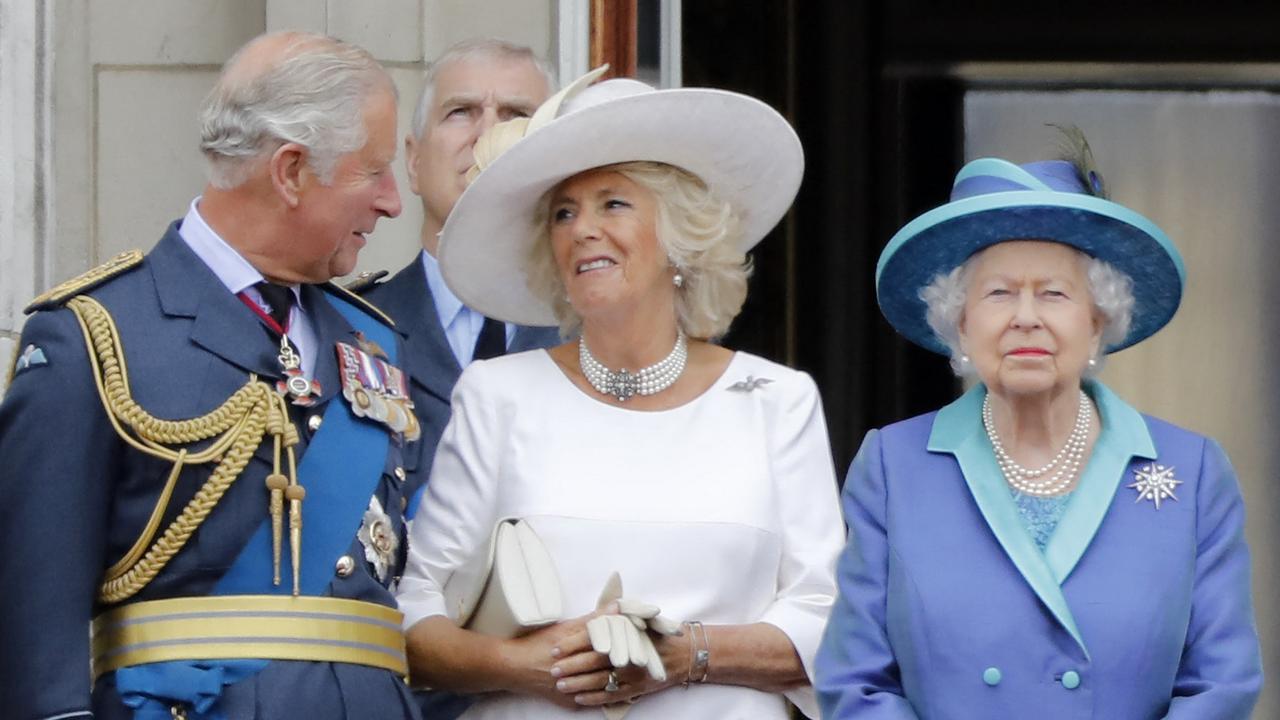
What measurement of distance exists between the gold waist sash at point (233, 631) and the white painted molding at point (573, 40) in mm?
2050

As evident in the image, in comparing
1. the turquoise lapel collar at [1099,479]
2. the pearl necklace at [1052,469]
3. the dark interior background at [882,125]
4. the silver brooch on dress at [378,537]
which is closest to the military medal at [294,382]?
the silver brooch on dress at [378,537]

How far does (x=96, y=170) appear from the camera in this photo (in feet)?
20.2

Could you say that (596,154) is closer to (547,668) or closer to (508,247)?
(508,247)

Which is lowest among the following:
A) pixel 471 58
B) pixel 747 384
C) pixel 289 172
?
pixel 747 384

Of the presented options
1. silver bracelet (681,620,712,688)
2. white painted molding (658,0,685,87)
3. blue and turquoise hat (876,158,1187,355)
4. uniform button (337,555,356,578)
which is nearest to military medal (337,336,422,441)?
uniform button (337,555,356,578)

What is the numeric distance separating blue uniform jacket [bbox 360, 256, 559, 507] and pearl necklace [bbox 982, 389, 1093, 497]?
121 centimetres

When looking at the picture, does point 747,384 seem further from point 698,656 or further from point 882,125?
point 882,125

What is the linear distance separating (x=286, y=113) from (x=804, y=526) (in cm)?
109

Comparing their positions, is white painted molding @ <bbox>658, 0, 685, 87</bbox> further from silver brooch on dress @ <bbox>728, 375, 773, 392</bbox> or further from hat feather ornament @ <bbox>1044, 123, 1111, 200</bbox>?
hat feather ornament @ <bbox>1044, 123, 1111, 200</bbox>

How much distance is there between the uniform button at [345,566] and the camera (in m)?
4.32

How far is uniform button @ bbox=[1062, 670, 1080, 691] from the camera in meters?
3.99

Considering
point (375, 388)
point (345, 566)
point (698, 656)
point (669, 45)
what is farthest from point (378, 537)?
point (669, 45)

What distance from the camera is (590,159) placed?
4.64 m

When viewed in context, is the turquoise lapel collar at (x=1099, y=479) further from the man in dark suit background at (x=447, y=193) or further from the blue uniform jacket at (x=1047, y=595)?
the man in dark suit background at (x=447, y=193)
